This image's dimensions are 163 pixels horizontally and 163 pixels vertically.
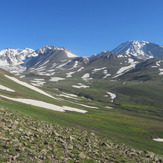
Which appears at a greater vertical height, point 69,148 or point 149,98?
point 149,98

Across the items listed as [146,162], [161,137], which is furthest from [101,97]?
[146,162]

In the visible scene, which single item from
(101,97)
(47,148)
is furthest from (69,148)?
(101,97)

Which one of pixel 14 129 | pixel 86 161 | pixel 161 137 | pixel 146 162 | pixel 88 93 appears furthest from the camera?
→ pixel 88 93

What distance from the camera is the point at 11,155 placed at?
43.6 ft

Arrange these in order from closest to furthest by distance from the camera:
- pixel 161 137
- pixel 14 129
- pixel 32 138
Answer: pixel 32 138 → pixel 14 129 → pixel 161 137

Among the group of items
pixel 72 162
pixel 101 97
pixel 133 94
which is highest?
pixel 133 94

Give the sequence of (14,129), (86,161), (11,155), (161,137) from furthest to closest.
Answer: (161,137) → (14,129) → (86,161) → (11,155)

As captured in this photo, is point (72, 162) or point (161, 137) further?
point (161, 137)

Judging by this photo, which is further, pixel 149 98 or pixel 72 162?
Result: pixel 149 98

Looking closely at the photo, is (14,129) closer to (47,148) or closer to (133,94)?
(47,148)

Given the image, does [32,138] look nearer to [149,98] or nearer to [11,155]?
[11,155]

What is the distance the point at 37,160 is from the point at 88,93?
175 m

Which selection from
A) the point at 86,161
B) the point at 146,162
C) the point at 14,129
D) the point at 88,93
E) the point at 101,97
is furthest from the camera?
the point at 88,93

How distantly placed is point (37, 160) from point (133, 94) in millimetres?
192657
